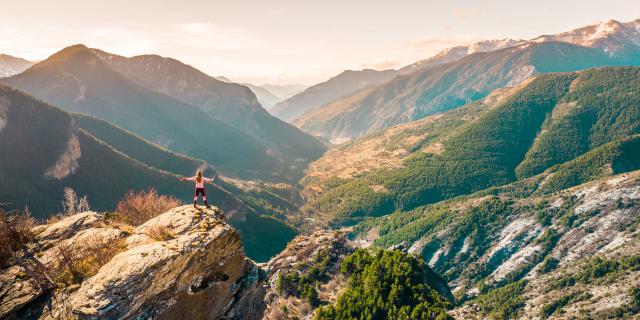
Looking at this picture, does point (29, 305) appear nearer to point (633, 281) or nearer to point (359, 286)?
point (359, 286)

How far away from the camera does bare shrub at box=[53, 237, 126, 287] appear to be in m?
34.1

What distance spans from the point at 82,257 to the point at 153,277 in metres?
9.08

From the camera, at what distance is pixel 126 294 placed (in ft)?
104

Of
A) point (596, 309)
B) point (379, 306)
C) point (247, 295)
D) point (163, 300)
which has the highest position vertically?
point (163, 300)

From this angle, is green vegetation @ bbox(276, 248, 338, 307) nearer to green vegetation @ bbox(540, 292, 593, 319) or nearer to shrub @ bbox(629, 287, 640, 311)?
green vegetation @ bbox(540, 292, 593, 319)

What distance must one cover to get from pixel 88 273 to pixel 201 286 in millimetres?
9940

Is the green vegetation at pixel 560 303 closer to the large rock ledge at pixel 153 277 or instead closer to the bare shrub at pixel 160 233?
the large rock ledge at pixel 153 277

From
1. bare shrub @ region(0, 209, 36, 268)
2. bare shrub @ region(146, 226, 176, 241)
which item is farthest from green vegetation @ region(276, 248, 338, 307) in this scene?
bare shrub @ region(0, 209, 36, 268)

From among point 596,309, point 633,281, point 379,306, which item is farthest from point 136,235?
point 633,281

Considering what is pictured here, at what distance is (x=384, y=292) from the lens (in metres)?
104

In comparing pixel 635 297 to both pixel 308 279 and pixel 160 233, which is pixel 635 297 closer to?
pixel 308 279

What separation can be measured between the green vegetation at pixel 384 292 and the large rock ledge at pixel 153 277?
191 feet

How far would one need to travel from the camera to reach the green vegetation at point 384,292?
94188mm

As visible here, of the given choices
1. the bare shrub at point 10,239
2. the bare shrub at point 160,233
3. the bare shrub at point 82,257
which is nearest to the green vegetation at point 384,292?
the bare shrub at point 160,233
